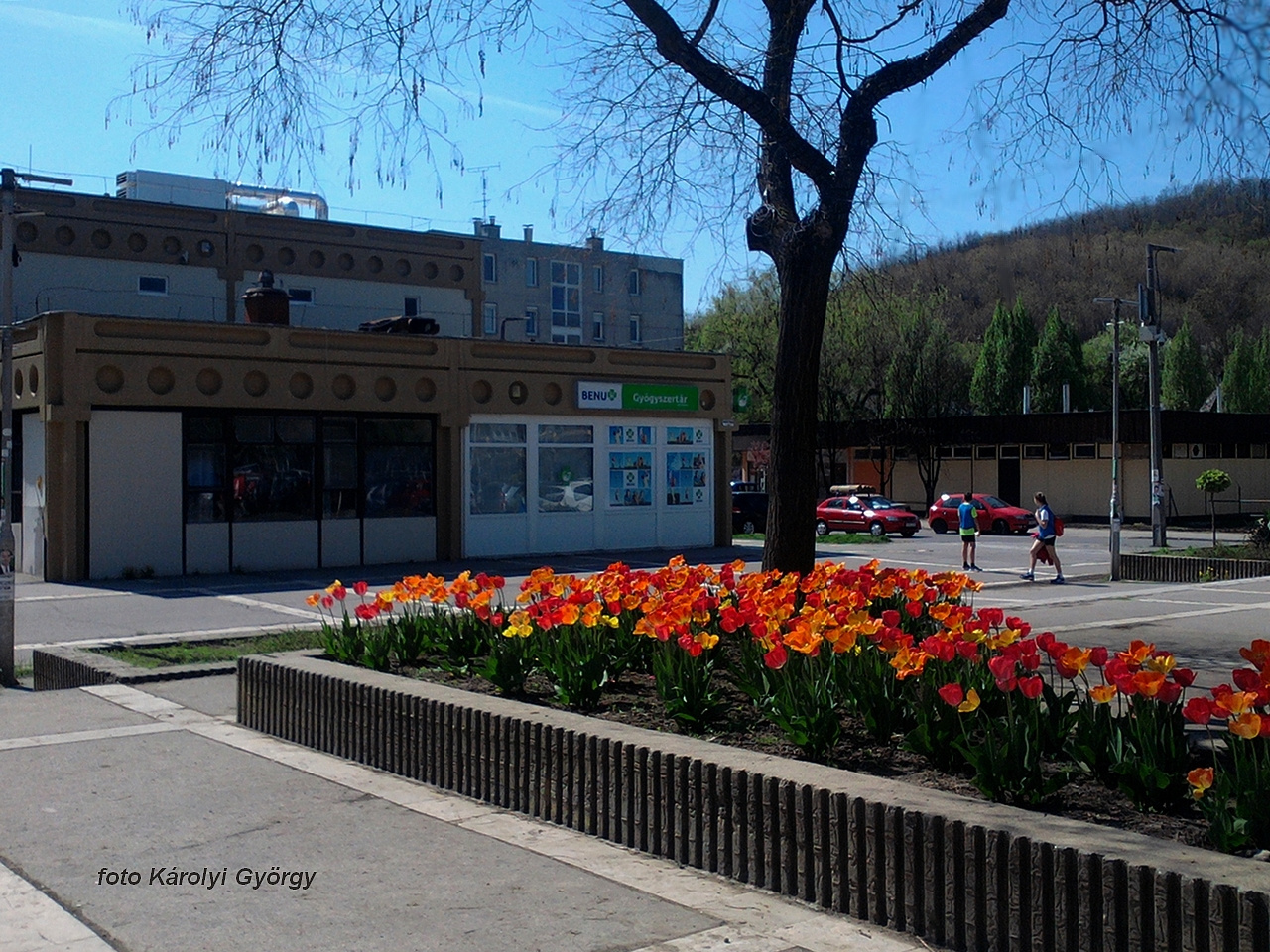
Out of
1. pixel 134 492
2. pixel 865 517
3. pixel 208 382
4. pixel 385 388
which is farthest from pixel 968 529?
pixel 134 492

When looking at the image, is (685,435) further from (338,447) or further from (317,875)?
(317,875)

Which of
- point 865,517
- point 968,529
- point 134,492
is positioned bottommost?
point 865,517

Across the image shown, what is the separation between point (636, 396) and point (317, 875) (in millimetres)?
25317

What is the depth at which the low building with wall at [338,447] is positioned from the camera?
23625 mm

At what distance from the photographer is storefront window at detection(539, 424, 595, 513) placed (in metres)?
29.4

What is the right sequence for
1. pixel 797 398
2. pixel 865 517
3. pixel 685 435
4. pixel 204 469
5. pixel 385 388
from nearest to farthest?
pixel 797 398
pixel 204 469
pixel 385 388
pixel 685 435
pixel 865 517

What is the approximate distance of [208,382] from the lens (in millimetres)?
24625

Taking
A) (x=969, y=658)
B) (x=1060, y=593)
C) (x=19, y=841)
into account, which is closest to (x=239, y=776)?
(x=19, y=841)

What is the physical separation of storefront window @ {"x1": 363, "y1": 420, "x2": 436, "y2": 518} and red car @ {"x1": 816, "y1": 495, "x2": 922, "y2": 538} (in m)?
17.4

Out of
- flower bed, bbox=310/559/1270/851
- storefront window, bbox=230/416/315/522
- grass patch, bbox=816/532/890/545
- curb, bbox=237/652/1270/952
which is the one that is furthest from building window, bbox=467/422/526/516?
curb, bbox=237/652/1270/952

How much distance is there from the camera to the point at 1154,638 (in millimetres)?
13328

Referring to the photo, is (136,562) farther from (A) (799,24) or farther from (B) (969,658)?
(B) (969,658)

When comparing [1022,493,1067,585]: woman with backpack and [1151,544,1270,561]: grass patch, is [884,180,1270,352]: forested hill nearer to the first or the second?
[1022,493,1067,585]: woman with backpack

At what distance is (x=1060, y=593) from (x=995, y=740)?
16.4 meters
